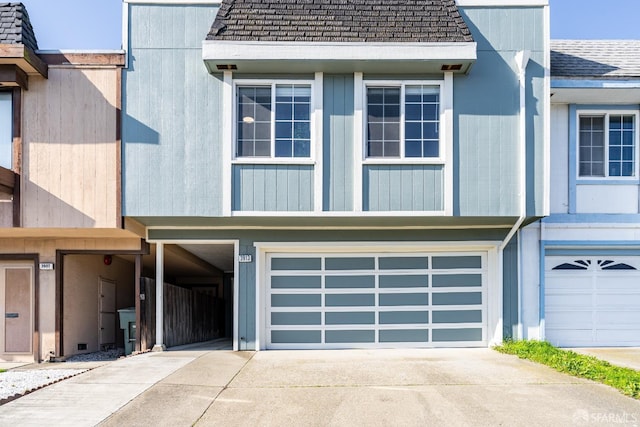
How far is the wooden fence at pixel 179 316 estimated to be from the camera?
34.8ft

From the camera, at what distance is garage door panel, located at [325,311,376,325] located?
1057 centimetres

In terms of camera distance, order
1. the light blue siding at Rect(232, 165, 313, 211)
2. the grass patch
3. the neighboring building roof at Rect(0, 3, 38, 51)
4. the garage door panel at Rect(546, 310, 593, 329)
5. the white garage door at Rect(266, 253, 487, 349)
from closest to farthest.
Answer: the grass patch
the neighboring building roof at Rect(0, 3, 38, 51)
the light blue siding at Rect(232, 165, 313, 211)
the white garage door at Rect(266, 253, 487, 349)
the garage door panel at Rect(546, 310, 593, 329)

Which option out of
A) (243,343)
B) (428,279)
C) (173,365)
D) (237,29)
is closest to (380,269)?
(428,279)

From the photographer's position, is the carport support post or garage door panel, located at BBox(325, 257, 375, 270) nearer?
the carport support post

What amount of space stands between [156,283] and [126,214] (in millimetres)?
1730

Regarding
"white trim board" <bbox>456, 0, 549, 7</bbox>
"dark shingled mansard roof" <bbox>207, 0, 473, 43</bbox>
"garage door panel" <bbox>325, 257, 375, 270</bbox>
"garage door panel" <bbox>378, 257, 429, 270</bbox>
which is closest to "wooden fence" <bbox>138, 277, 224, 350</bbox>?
"garage door panel" <bbox>325, 257, 375, 270</bbox>

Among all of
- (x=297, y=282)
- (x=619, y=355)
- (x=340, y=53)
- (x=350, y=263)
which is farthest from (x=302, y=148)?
(x=619, y=355)

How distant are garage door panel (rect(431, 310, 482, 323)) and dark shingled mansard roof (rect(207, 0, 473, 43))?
16.3ft

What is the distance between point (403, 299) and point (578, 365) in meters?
3.38

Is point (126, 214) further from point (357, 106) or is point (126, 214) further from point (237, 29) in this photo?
point (357, 106)

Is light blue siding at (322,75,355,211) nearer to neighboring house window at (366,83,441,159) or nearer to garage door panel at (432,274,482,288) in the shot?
neighboring house window at (366,83,441,159)

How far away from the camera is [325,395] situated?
6.96 metres

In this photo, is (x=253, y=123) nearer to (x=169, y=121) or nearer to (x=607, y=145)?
(x=169, y=121)

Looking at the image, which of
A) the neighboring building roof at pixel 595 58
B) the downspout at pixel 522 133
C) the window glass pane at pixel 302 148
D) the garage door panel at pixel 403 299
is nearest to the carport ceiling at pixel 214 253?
the window glass pane at pixel 302 148
